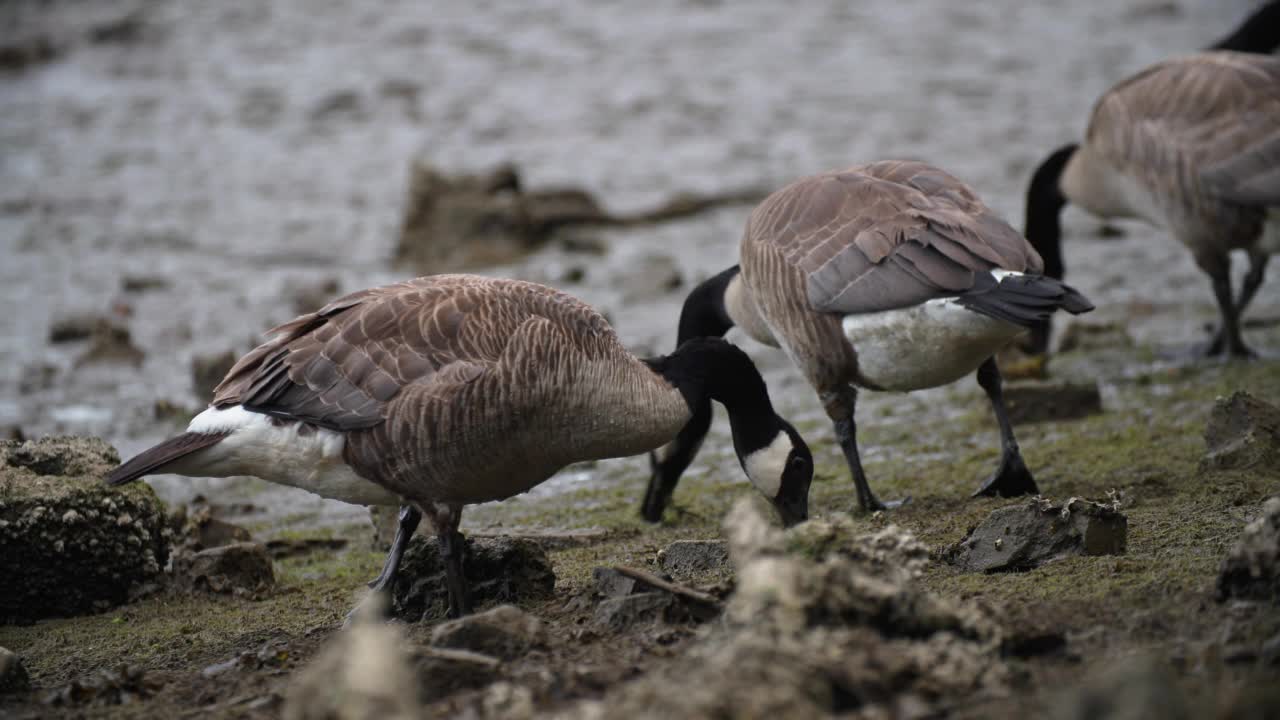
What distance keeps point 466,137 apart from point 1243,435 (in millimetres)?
13558

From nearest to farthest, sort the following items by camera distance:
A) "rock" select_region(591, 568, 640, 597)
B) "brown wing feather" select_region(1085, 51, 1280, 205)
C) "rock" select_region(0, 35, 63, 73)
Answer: "rock" select_region(591, 568, 640, 597) → "brown wing feather" select_region(1085, 51, 1280, 205) → "rock" select_region(0, 35, 63, 73)

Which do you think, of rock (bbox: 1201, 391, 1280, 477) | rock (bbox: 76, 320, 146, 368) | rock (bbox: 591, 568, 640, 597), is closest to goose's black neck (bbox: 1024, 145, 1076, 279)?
rock (bbox: 1201, 391, 1280, 477)

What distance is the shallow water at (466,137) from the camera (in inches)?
421

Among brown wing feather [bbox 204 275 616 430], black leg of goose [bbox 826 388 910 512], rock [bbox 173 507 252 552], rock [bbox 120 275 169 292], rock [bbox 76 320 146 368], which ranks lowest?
rock [bbox 120 275 169 292]

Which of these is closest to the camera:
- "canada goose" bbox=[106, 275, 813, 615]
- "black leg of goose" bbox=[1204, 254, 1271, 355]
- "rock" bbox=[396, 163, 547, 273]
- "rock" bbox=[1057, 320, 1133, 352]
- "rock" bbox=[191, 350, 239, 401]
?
"canada goose" bbox=[106, 275, 813, 615]

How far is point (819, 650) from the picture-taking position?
11.0 ft

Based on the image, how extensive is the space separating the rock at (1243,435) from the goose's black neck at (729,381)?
196 cm

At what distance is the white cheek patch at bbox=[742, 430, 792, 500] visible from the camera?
19.5 ft

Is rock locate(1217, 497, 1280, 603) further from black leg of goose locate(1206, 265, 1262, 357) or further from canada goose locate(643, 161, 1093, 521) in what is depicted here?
black leg of goose locate(1206, 265, 1262, 357)

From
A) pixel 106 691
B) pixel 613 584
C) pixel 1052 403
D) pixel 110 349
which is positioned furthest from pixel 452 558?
pixel 110 349

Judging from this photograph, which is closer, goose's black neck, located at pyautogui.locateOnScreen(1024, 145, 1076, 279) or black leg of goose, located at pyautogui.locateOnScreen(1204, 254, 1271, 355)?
black leg of goose, located at pyautogui.locateOnScreen(1204, 254, 1271, 355)

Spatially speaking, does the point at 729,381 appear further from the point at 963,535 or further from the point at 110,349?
the point at 110,349

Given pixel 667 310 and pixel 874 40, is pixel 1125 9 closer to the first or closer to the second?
pixel 874 40

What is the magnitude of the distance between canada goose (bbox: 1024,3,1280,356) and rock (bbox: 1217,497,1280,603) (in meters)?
4.89
